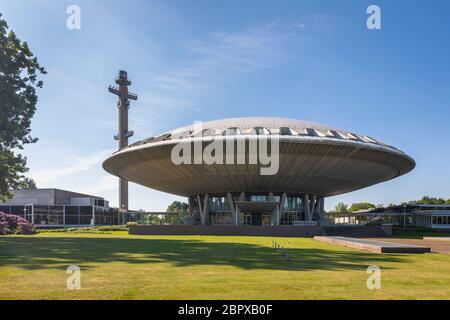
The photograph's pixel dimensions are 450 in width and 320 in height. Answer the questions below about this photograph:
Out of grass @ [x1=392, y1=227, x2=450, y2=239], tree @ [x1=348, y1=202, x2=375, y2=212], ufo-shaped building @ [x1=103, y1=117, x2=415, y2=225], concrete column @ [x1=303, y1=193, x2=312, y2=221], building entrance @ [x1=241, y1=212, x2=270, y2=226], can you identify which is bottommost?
tree @ [x1=348, y1=202, x2=375, y2=212]

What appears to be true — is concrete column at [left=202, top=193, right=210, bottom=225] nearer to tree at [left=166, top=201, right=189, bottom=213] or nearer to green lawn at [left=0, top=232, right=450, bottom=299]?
green lawn at [left=0, top=232, right=450, bottom=299]

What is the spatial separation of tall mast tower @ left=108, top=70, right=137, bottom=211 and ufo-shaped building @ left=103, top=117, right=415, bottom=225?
41.6m

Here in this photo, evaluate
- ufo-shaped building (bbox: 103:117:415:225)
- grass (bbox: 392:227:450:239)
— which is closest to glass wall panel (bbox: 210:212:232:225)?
ufo-shaped building (bbox: 103:117:415:225)

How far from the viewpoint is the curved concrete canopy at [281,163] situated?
39.5 meters

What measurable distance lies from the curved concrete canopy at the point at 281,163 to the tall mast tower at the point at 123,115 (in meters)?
43.0

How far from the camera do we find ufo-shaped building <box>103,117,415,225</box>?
129 feet

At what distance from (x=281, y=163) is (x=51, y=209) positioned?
61734 mm

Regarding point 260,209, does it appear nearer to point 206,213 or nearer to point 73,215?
point 206,213

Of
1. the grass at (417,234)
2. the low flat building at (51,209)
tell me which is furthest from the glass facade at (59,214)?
the grass at (417,234)

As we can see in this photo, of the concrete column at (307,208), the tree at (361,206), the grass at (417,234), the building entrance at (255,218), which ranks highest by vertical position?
the concrete column at (307,208)

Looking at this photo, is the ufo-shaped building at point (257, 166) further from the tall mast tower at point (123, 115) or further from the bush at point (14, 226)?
the tall mast tower at point (123, 115)

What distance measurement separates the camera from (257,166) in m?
43.3

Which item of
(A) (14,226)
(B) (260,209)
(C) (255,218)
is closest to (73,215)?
(A) (14,226)
